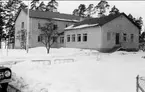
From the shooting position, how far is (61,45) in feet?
110

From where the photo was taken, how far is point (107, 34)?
2522 cm

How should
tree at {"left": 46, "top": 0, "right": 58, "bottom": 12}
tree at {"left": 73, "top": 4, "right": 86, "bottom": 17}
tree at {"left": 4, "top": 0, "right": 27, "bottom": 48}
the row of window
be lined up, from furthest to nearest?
tree at {"left": 73, "top": 4, "right": 86, "bottom": 17} → tree at {"left": 46, "top": 0, "right": 58, "bottom": 12} → tree at {"left": 4, "top": 0, "right": 27, "bottom": 48} → the row of window

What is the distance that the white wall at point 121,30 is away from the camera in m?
25.1

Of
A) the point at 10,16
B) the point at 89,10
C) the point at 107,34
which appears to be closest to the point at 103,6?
the point at 89,10

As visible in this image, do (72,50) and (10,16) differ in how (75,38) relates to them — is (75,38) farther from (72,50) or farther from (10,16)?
(10,16)

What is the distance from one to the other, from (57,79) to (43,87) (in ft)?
2.86

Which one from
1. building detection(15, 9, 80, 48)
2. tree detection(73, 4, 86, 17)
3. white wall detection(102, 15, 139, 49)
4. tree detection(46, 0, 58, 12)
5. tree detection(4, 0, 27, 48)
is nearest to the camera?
white wall detection(102, 15, 139, 49)

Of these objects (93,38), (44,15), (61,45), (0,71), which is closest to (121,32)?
(93,38)

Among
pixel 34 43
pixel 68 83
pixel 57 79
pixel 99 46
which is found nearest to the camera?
pixel 68 83

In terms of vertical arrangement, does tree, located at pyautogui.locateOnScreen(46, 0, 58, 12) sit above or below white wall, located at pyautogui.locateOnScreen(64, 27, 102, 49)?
above

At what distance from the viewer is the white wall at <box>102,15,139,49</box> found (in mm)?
25075

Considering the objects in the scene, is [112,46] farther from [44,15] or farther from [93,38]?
[44,15]

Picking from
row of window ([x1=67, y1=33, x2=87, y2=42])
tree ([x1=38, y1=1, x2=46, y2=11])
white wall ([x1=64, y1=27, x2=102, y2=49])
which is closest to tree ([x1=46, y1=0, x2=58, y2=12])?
tree ([x1=38, y1=1, x2=46, y2=11])

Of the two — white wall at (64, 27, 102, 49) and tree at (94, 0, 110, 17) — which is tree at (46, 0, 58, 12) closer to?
tree at (94, 0, 110, 17)
